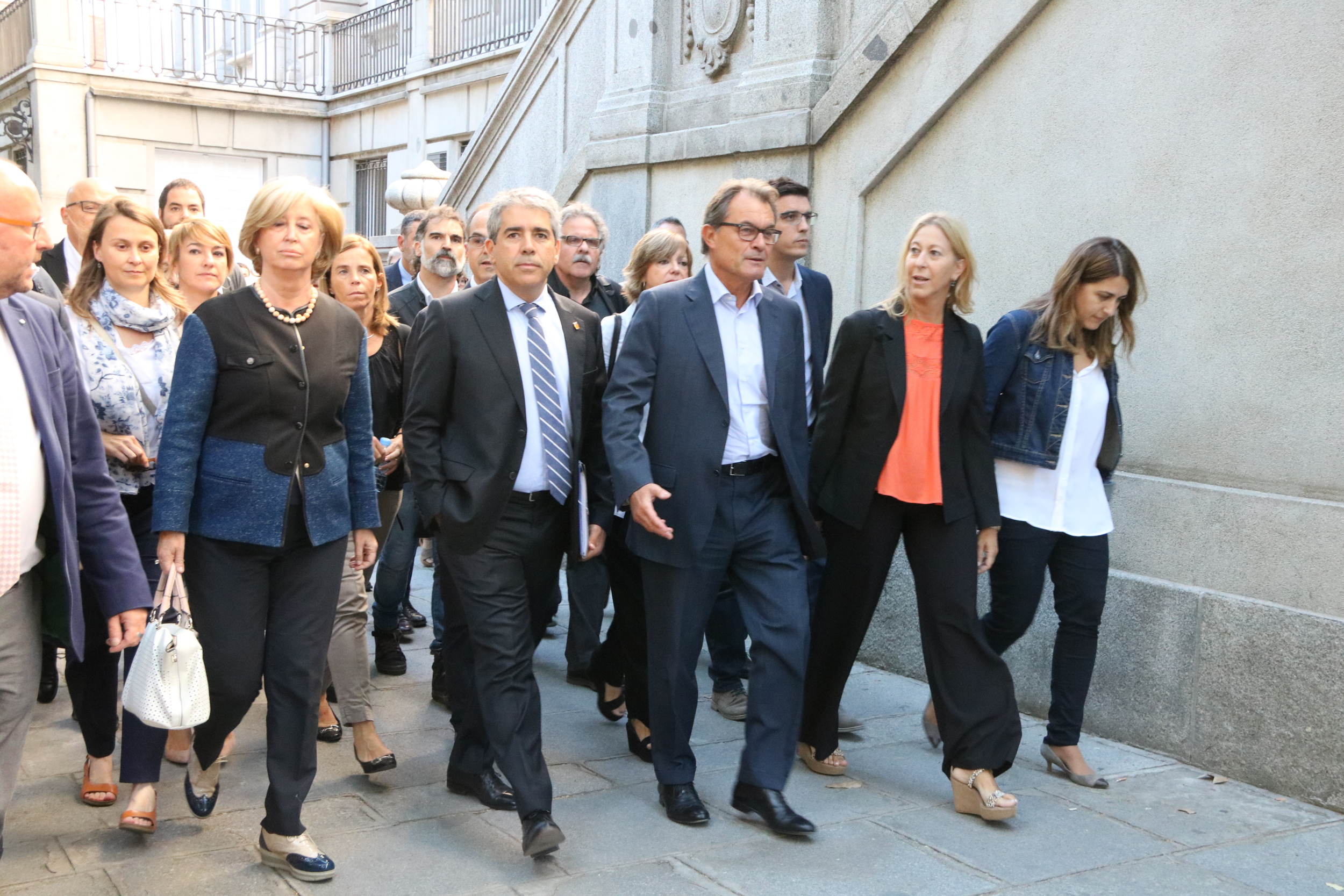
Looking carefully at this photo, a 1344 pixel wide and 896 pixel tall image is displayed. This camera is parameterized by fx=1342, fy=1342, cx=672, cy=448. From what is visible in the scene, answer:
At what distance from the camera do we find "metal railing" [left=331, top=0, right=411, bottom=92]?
2362 centimetres

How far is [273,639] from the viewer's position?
4.00 meters

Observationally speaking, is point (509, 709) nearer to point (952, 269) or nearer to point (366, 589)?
point (366, 589)

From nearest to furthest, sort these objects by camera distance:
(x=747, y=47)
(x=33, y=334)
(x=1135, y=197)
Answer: (x=33, y=334), (x=1135, y=197), (x=747, y=47)

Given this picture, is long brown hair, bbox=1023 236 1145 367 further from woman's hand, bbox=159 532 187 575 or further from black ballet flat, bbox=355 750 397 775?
woman's hand, bbox=159 532 187 575

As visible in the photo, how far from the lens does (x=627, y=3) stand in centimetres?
927

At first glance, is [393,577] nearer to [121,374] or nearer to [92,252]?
[121,374]

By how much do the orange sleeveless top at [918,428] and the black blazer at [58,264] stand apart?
13.3 ft

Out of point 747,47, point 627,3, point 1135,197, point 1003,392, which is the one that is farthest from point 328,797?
point 627,3

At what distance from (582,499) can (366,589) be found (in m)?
1.20

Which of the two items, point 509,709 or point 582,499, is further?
point 582,499

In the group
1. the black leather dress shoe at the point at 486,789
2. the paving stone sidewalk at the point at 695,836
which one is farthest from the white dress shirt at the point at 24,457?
the black leather dress shoe at the point at 486,789

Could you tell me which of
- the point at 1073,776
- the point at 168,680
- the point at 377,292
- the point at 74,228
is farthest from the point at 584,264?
the point at 168,680

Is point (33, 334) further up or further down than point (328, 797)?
further up

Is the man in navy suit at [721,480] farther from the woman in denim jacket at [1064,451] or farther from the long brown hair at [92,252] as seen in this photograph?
the long brown hair at [92,252]
